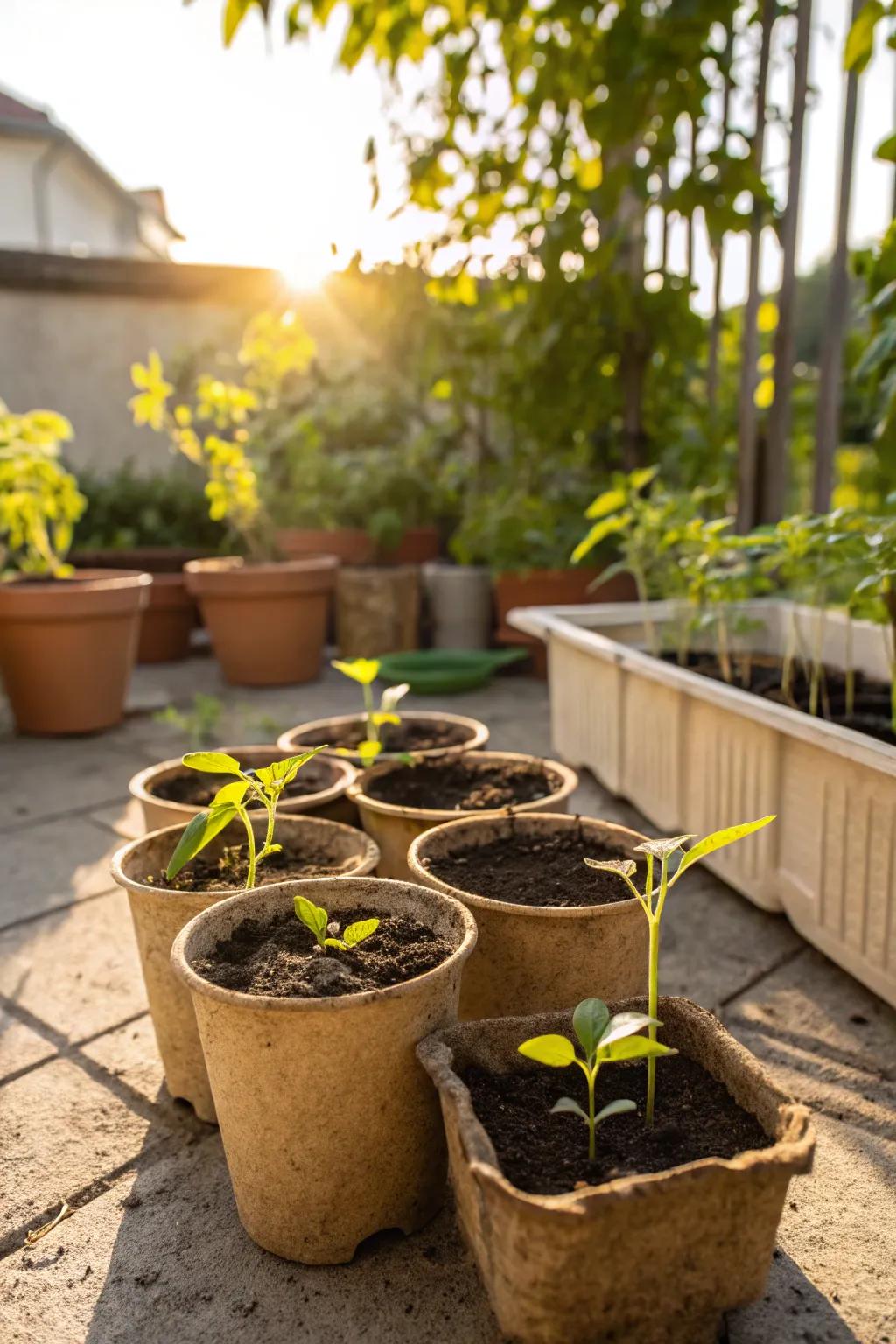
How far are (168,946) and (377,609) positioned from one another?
3.01m

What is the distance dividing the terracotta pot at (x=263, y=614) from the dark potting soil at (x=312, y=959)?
2.74 metres

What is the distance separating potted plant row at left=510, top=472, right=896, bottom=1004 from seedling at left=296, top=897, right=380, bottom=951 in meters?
0.80

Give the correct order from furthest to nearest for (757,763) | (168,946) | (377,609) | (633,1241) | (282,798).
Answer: (377,609)
(757,763)
(282,798)
(168,946)
(633,1241)

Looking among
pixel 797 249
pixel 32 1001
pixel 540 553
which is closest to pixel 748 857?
pixel 32 1001

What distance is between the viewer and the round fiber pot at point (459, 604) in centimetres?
441

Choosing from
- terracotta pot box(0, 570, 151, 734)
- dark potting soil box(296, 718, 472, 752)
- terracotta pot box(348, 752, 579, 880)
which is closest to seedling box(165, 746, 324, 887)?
terracotta pot box(348, 752, 579, 880)

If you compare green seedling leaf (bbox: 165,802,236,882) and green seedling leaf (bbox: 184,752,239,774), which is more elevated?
green seedling leaf (bbox: 184,752,239,774)

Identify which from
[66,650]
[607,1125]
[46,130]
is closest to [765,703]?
[607,1125]

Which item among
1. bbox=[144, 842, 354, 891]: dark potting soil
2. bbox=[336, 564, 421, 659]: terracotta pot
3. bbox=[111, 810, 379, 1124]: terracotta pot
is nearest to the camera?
bbox=[111, 810, 379, 1124]: terracotta pot

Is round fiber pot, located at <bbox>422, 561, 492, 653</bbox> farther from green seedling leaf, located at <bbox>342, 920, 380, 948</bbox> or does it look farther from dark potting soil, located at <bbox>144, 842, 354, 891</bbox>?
green seedling leaf, located at <bbox>342, 920, 380, 948</bbox>

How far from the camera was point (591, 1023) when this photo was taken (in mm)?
1029

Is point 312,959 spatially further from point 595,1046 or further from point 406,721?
point 406,721

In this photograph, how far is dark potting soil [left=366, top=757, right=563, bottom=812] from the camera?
5.73 ft

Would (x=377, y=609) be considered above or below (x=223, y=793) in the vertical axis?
below
